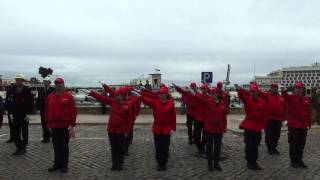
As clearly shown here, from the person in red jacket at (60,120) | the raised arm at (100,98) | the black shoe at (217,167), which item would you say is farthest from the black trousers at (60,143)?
→ the black shoe at (217,167)

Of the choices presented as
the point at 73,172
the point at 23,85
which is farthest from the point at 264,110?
the point at 23,85

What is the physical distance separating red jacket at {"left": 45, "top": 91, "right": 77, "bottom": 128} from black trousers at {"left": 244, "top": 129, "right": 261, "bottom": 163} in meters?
3.37

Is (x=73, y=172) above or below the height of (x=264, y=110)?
below

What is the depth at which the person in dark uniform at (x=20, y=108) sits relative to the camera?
37.6 ft

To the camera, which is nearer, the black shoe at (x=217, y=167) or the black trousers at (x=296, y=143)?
the black shoe at (x=217, y=167)

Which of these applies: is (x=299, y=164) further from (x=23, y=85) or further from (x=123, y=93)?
(x=23, y=85)

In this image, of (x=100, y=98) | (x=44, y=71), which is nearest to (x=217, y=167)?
(x=100, y=98)

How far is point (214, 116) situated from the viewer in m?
9.98

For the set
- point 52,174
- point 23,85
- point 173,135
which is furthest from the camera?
point 173,135

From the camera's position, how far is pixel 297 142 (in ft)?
34.6

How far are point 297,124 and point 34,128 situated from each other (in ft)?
35.0

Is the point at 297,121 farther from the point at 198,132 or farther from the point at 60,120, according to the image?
the point at 60,120

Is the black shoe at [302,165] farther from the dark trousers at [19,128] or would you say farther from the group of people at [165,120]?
the dark trousers at [19,128]

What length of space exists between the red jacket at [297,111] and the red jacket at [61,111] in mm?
4226
